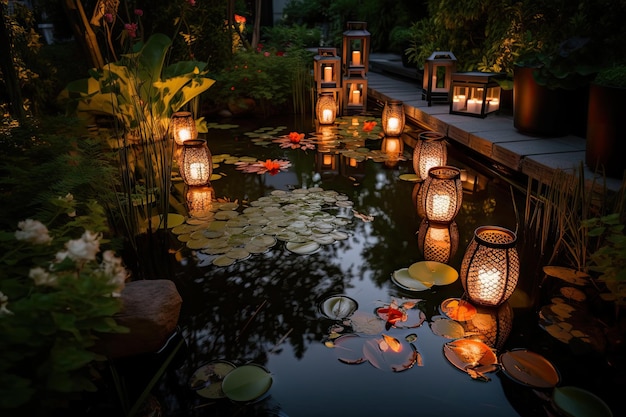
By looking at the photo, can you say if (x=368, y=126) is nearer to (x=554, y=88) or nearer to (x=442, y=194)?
(x=554, y=88)

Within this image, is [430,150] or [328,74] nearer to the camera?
[430,150]

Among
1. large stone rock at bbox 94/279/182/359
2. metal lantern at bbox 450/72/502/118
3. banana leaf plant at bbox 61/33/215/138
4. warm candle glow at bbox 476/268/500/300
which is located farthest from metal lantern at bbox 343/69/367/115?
large stone rock at bbox 94/279/182/359

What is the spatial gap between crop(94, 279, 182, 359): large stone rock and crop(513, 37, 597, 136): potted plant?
10.4ft

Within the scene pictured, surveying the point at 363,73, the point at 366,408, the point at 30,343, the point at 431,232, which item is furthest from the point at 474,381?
the point at 363,73

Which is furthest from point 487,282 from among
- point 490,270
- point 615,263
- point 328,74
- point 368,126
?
point 328,74

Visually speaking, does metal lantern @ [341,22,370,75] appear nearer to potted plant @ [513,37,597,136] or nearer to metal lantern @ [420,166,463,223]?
potted plant @ [513,37,597,136]

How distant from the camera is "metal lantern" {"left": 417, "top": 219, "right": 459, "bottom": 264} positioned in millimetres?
2598

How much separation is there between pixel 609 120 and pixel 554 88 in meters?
0.82

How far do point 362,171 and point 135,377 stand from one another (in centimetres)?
257

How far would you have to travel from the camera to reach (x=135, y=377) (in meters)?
1.80

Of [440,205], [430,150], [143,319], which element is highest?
[430,150]

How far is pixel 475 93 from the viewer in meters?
4.69

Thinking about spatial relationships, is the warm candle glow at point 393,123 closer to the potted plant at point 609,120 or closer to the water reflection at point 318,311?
the water reflection at point 318,311

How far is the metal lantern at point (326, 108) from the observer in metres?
5.17
